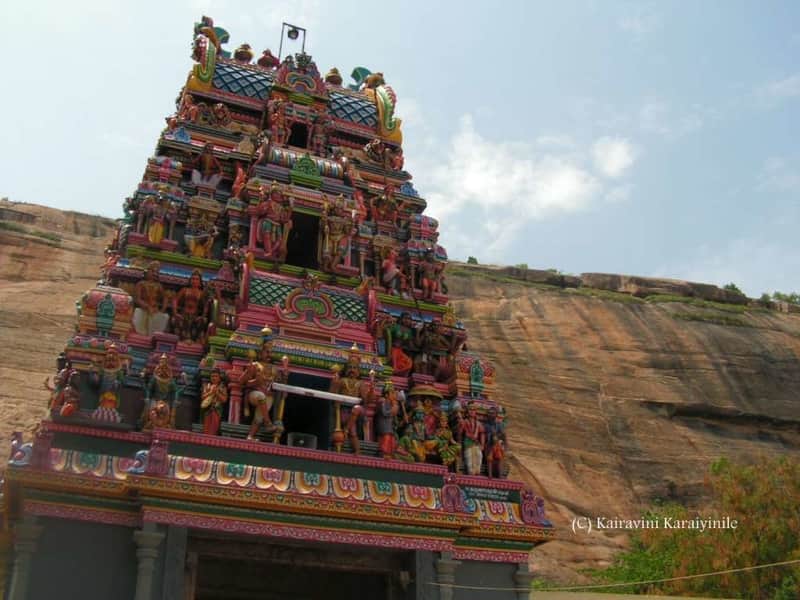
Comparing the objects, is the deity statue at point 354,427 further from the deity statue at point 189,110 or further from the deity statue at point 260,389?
the deity statue at point 189,110

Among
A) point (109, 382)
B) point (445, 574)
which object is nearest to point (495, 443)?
point (445, 574)

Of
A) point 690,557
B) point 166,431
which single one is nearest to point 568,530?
point 690,557

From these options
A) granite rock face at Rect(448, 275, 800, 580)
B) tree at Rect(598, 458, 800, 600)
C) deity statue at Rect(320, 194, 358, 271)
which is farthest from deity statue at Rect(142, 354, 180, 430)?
tree at Rect(598, 458, 800, 600)

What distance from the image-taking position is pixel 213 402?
14125 millimetres

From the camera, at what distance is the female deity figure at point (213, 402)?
45.6 ft

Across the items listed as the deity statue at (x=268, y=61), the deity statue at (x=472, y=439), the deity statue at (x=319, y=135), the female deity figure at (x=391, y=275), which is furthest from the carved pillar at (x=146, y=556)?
the deity statue at (x=268, y=61)

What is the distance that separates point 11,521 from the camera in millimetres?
12367

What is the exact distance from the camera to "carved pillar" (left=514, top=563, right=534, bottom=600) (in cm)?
1429

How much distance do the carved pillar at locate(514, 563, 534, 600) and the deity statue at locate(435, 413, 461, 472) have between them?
2.20m

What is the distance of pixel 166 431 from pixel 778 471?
68.4 feet

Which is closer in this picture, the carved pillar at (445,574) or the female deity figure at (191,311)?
the carved pillar at (445,574)

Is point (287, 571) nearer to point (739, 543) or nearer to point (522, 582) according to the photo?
point (522, 582)

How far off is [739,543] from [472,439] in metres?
13.4

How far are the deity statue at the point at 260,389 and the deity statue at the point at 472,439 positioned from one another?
3685mm
